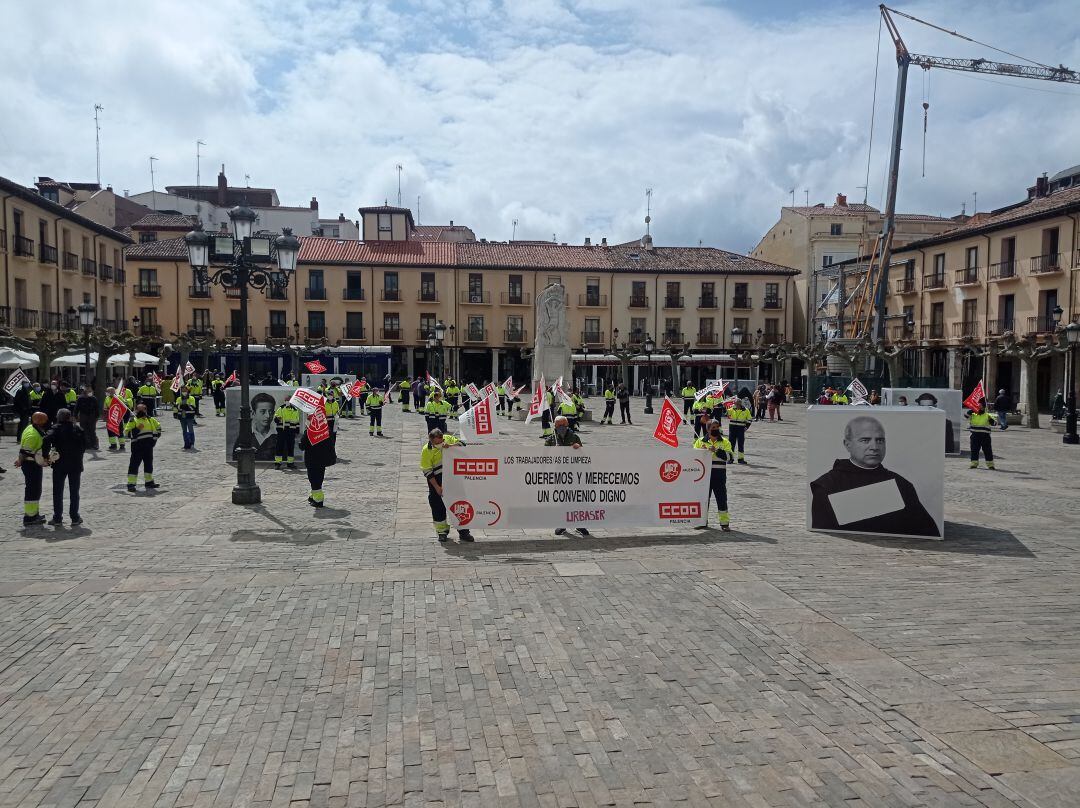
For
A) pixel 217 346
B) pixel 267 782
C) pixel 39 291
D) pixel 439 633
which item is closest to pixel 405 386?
pixel 217 346

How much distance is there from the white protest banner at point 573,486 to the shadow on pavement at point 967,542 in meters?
1.96

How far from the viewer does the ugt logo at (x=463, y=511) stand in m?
9.61

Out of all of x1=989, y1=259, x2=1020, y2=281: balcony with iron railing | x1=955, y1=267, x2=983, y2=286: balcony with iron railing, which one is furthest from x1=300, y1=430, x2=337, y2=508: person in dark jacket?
x1=955, y1=267, x2=983, y2=286: balcony with iron railing

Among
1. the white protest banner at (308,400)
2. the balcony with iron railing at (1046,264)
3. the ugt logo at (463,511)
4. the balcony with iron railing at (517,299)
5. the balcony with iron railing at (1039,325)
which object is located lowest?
the ugt logo at (463,511)

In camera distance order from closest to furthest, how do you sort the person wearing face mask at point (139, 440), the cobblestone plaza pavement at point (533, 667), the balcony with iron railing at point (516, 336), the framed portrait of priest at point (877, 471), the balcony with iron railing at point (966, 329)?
the cobblestone plaza pavement at point (533, 667) < the framed portrait of priest at point (877, 471) < the person wearing face mask at point (139, 440) < the balcony with iron railing at point (966, 329) < the balcony with iron railing at point (516, 336)

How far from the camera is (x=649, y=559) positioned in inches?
342

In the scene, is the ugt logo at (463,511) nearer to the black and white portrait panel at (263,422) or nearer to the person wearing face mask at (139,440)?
the person wearing face mask at (139,440)

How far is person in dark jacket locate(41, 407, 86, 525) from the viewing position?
10.1 metres

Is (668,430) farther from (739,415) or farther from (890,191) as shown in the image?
(890,191)

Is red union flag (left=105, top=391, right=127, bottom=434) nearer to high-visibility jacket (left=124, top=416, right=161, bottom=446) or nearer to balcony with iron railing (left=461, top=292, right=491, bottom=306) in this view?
high-visibility jacket (left=124, top=416, right=161, bottom=446)

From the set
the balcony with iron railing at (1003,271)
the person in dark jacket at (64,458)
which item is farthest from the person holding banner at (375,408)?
the balcony with iron railing at (1003,271)

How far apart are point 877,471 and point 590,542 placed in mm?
3702

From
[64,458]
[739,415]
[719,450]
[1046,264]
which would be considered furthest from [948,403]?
[1046,264]

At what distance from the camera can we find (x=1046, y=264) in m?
35.2
